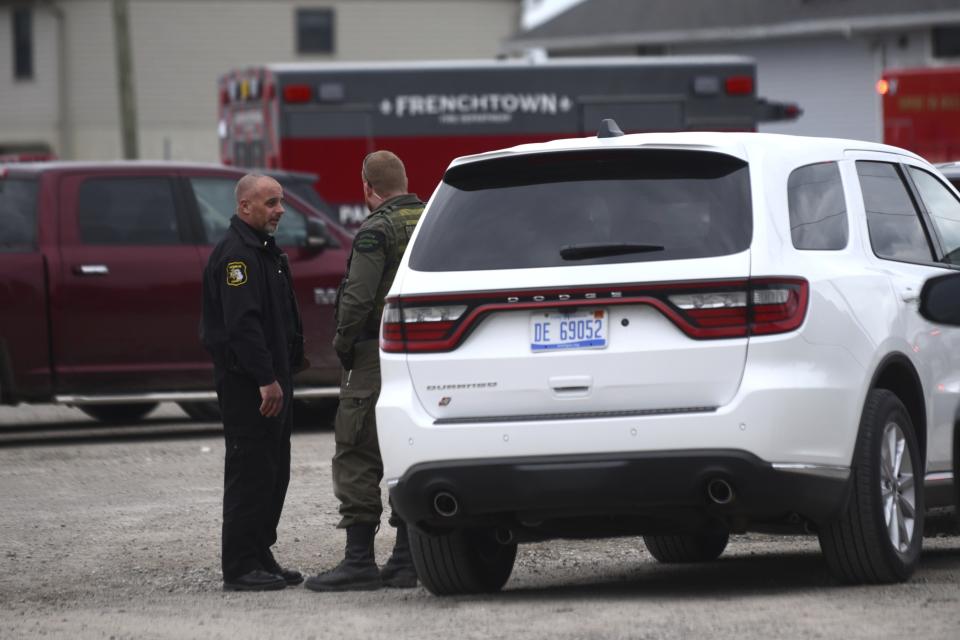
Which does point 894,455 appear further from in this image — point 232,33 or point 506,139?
point 232,33

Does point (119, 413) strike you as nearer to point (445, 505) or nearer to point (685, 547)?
point (685, 547)

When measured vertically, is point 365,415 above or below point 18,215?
below

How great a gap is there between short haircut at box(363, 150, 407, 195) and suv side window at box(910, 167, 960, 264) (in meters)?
2.20

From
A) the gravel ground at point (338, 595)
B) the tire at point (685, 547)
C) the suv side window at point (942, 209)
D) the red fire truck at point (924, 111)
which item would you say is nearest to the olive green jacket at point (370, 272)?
the gravel ground at point (338, 595)

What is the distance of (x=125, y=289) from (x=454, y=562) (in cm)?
726

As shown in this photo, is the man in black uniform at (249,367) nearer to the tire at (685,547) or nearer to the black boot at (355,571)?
the black boot at (355,571)

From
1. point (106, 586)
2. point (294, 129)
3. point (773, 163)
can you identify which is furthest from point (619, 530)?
point (294, 129)

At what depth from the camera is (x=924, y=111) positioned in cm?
2289

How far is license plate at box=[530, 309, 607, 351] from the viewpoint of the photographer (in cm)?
725

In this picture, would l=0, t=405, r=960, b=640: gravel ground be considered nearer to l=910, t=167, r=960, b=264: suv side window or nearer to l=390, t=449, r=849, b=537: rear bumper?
l=390, t=449, r=849, b=537: rear bumper

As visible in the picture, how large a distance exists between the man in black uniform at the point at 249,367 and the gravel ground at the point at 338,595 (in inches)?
9.5

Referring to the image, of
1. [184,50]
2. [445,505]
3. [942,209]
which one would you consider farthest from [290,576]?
[184,50]

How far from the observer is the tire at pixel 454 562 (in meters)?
7.90

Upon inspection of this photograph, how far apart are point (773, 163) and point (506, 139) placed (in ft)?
43.4
